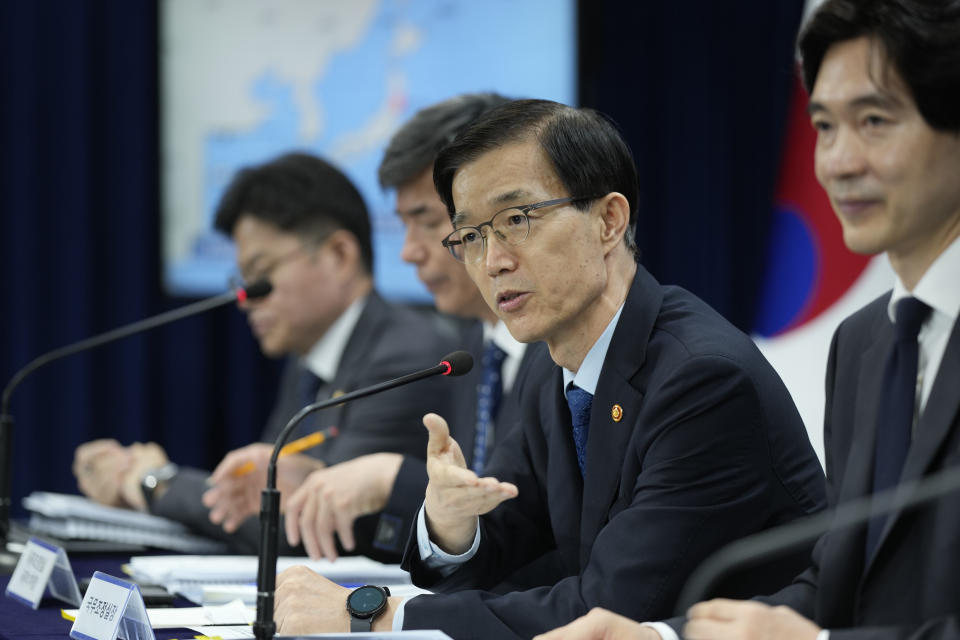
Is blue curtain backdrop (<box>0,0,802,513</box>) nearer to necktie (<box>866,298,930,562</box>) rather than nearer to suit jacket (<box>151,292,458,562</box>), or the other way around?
suit jacket (<box>151,292,458,562</box>)

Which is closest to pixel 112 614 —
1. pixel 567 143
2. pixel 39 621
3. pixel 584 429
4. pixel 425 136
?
pixel 39 621

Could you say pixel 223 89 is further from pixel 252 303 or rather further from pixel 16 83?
pixel 252 303

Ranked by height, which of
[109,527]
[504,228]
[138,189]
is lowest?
[109,527]

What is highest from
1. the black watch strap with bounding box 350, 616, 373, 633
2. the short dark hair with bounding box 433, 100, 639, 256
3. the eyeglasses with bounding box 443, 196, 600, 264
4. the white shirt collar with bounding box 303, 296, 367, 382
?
the short dark hair with bounding box 433, 100, 639, 256

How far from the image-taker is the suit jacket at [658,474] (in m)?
1.69

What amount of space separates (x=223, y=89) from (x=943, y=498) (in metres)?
3.61

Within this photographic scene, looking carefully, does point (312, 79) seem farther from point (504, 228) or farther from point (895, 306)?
point (895, 306)

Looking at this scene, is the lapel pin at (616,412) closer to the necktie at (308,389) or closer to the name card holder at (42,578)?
the name card holder at (42,578)

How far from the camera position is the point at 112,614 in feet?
5.73

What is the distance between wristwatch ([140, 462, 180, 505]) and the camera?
319 centimetres

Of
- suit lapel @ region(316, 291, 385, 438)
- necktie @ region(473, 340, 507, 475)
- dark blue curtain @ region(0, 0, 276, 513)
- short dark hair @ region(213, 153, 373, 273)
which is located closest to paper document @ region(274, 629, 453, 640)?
necktie @ region(473, 340, 507, 475)

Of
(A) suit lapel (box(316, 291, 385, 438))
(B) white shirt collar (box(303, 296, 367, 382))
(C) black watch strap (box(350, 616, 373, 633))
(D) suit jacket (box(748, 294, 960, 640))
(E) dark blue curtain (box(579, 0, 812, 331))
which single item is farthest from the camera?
(E) dark blue curtain (box(579, 0, 812, 331))

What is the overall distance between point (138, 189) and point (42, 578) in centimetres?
256

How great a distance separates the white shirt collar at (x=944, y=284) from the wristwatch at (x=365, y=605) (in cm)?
87
